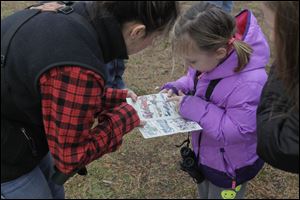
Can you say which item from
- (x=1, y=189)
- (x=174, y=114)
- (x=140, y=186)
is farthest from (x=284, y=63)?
(x=140, y=186)

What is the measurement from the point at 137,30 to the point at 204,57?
A: 1.67 feet

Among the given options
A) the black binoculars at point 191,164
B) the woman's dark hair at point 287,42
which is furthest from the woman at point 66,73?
the black binoculars at point 191,164

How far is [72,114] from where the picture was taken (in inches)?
52.3

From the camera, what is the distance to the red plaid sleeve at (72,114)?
128 centimetres

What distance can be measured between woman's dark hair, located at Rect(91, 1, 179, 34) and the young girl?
391 mm

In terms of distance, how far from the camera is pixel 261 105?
1448 millimetres

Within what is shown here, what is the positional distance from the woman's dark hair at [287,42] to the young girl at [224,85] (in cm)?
57

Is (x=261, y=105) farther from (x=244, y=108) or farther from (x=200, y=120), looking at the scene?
(x=200, y=120)

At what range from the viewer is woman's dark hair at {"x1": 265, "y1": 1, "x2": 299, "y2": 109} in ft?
3.64

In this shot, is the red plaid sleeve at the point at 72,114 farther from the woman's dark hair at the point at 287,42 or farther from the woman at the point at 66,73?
the woman's dark hair at the point at 287,42

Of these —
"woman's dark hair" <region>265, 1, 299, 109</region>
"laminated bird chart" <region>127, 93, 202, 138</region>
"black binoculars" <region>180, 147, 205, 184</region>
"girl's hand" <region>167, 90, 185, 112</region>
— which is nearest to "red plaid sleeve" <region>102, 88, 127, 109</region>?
"laminated bird chart" <region>127, 93, 202, 138</region>

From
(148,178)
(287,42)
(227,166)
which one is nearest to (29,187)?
(227,166)

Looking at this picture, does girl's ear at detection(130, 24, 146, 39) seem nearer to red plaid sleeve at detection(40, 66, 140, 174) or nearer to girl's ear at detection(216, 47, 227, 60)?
red plaid sleeve at detection(40, 66, 140, 174)

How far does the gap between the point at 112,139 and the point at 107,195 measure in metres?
1.29
